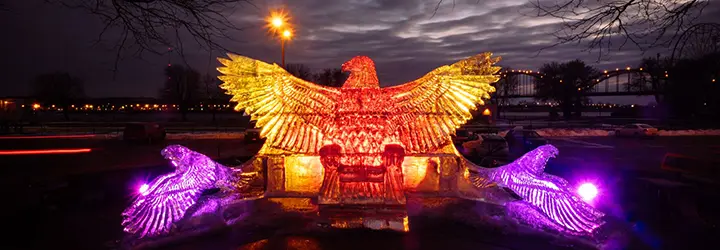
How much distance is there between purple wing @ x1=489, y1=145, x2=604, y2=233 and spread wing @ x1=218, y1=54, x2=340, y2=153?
2725mm

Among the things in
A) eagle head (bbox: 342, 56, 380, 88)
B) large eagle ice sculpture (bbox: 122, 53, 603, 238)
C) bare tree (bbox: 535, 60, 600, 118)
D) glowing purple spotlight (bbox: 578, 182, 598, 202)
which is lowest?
glowing purple spotlight (bbox: 578, 182, 598, 202)

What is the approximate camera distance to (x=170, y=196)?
4.94 m

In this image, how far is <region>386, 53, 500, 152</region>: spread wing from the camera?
607 cm

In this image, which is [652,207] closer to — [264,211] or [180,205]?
[264,211]

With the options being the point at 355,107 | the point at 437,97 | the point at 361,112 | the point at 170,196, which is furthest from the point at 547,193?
the point at 170,196

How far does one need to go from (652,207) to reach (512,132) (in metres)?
12.2

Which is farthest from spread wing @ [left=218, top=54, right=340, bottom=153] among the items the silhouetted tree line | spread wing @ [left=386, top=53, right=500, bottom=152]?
the silhouetted tree line

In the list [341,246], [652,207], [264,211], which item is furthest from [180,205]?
[652,207]

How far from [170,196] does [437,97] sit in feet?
13.0

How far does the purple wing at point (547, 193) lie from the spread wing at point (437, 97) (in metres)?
1.04

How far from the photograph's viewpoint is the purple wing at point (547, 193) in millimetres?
4750

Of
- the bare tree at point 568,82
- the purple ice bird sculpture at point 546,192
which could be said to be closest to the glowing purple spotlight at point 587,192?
the purple ice bird sculpture at point 546,192

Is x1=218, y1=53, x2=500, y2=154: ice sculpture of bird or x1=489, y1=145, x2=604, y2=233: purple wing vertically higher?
x1=218, y1=53, x2=500, y2=154: ice sculpture of bird

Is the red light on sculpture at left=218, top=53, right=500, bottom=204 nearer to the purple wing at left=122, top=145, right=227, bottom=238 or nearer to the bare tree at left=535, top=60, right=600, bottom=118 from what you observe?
the purple wing at left=122, top=145, right=227, bottom=238
